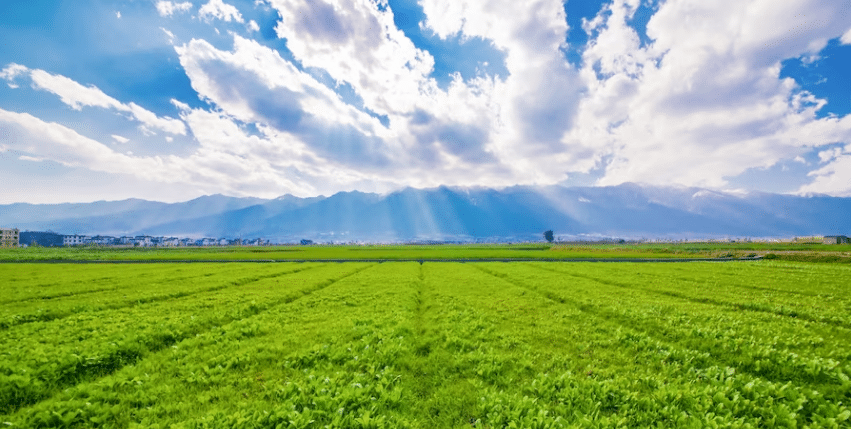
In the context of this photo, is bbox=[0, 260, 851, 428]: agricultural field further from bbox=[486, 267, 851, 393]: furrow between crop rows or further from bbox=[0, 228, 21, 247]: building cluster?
bbox=[0, 228, 21, 247]: building cluster

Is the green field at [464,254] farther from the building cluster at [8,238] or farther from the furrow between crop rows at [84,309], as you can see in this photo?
the building cluster at [8,238]

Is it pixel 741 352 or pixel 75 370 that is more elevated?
pixel 741 352

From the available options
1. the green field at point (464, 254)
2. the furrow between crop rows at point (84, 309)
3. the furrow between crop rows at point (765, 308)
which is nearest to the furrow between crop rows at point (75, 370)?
the furrow between crop rows at point (84, 309)

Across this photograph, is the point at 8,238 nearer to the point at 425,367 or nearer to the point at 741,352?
the point at 425,367

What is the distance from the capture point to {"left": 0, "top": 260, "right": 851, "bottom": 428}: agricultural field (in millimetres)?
7352

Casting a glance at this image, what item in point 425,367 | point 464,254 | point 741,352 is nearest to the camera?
point 425,367

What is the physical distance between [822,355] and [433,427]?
586 inches

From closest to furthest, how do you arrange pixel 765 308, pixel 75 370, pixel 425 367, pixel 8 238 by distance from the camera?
pixel 75 370 → pixel 425 367 → pixel 765 308 → pixel 8 238

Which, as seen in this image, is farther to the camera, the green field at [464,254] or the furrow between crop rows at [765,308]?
the green field at [464,254]

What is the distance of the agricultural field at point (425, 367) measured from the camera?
7352 millimetres

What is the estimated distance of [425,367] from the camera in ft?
35.8

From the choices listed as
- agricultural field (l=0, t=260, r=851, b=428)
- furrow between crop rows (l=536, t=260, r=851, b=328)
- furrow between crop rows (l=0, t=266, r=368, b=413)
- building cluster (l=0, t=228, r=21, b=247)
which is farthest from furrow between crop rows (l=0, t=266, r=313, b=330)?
building cluster (l=0, t=228, r=21, b=247)

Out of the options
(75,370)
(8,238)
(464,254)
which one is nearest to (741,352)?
(75,370)

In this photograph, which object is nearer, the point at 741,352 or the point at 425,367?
the point at 425,367
